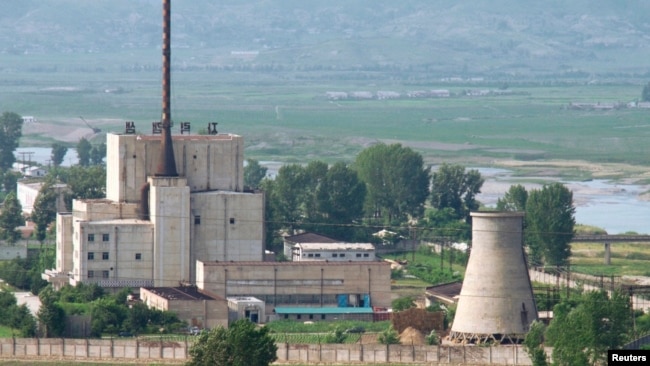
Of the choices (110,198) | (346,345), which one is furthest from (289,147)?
(346,345)

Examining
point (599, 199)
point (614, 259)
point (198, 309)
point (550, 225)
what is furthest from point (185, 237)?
point (599, 199)

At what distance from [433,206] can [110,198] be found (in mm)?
25386

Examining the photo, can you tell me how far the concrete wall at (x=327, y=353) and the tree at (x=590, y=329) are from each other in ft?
4.72

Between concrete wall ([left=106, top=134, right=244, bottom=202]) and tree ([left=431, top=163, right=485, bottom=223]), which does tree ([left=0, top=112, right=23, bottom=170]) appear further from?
concrete wall ([left=106, top=134, right=244, bottom=202])

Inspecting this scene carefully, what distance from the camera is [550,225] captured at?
Result: 7919cm

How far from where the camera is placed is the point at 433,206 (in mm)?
97438

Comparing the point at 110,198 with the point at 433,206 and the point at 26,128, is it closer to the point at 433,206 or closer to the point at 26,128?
the point at 433,206

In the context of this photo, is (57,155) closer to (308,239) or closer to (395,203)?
(395,203)

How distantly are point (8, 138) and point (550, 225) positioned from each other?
51.1 metres

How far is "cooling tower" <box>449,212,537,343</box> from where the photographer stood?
5966cm

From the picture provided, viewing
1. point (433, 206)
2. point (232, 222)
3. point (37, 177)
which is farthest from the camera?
point (37, 177)

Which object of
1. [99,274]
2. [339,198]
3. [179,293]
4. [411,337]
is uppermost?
[339,198]

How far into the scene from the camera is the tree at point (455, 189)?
315 ft

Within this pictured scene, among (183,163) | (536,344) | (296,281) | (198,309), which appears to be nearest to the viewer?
(536,344)
